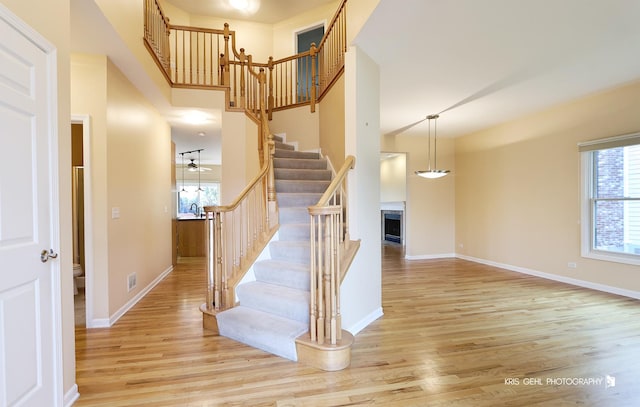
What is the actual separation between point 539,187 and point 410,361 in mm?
4227

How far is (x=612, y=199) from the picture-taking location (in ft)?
13.5

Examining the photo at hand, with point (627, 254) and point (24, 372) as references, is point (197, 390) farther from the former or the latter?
point (627, 254)

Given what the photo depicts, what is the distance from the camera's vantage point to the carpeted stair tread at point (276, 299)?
2562 millimetres

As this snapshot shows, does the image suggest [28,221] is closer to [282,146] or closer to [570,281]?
[282,146]

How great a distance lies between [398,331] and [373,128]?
81.0 inches

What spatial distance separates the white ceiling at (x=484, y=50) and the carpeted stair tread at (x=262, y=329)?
2638 millimetres

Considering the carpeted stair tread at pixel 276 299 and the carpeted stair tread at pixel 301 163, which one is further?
the carpeted stair tread at pixel 301 163

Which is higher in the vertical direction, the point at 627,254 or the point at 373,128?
the point at 373,128

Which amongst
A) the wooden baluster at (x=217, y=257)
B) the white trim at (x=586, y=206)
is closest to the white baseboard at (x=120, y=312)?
the wooden baluster at (x=217, y=257)

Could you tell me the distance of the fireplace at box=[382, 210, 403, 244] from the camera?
8.51m

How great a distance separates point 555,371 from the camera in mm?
2174

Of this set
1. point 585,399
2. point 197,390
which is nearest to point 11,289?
point 197,390

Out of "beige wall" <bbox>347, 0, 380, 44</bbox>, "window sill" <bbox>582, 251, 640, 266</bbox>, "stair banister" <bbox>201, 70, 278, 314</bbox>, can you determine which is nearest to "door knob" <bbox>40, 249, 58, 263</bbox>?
"stair banister" <bbox>201, 70, 278, 314</bbox>

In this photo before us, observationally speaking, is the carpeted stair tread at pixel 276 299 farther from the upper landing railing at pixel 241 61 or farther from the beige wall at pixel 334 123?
the upper landing railing at pixel 241 61
